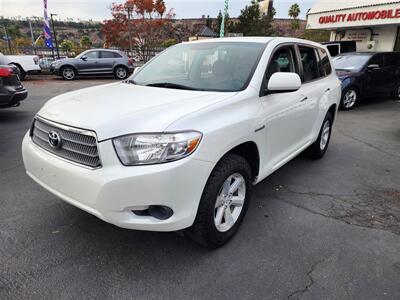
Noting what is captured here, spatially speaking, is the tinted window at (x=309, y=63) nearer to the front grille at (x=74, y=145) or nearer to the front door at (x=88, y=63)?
the front grille at (x=74, y=145)

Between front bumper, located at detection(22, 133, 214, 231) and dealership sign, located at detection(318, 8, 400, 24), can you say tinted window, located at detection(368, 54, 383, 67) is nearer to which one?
dealership sign, located at detection(318, 8, 400, 24)

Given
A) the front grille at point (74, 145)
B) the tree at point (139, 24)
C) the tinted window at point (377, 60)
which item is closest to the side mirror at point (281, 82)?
the front grille at point (74, 145)

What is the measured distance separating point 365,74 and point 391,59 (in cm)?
192

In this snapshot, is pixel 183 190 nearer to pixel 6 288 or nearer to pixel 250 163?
pixel 250 163

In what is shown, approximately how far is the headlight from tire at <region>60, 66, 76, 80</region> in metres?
15.0

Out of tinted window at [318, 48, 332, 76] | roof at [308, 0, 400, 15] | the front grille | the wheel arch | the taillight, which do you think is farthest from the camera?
roof at [308, 0, 400, 15]

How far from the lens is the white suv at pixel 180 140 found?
2.17 meters

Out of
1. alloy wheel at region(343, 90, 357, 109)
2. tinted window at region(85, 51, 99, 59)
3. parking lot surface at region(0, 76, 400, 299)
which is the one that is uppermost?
tinted window at region(85, 51, 99, 59)

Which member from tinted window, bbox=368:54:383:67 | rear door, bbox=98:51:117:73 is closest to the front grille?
tinted window, bbox=368:54:383:67

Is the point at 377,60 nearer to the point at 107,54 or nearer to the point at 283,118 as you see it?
the point at 283,118

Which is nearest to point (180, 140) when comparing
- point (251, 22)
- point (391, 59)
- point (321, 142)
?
point (321, 142)

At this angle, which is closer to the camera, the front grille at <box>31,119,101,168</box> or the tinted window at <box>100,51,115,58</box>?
the front grille at <box>31,119,101,168</box>

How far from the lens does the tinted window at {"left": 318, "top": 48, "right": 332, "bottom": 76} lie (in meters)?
4.66

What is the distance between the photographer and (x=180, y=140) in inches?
86.3
